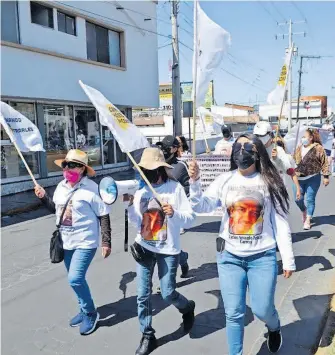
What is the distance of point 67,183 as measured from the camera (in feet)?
12.1

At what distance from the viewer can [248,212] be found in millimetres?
2902

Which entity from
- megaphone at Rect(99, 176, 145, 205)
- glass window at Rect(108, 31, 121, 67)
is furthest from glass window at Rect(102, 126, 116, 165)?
megaphone at Rect(99, 176, 145, 205)

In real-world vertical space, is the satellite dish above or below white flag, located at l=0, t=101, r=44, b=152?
below

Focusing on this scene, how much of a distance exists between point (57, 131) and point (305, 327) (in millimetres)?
11652

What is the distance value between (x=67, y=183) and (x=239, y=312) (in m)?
1.89

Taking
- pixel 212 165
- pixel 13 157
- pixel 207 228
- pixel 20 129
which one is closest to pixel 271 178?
pixel 20 129

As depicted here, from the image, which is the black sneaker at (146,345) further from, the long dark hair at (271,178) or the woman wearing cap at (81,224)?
the long dark hair at (271,178)

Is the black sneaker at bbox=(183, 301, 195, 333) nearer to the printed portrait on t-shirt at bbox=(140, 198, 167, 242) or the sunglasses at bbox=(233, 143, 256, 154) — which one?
the printed portrait on t-shirt at bbox=(140, 198, 167, 242)

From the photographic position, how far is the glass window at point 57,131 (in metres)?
13.3

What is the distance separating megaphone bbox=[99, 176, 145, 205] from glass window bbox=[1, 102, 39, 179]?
29.9 ft

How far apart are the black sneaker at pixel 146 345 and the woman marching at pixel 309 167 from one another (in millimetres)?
4126

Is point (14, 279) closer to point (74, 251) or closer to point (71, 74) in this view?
point (74, 251)

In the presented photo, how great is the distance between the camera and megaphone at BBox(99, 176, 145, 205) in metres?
3.36

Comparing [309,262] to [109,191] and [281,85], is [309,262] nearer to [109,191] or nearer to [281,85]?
[281,85]
